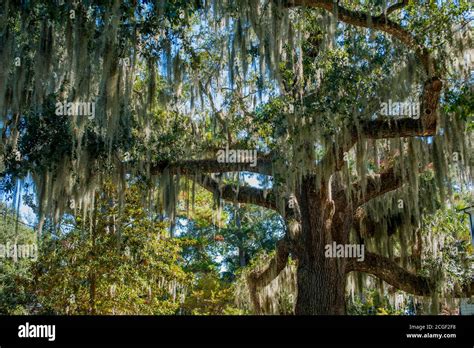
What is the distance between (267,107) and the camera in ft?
30.2

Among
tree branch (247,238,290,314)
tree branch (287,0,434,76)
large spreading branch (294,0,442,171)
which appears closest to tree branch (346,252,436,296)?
tree branch (247,238,290,314)

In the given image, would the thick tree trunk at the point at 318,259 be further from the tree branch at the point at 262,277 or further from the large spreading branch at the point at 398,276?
the tree branch at the point at 262,277

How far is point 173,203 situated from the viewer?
10.5 meters

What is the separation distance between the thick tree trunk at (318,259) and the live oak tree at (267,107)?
2cm

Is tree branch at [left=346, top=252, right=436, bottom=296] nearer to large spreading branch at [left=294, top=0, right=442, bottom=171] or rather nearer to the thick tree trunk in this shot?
the thick tree trunk

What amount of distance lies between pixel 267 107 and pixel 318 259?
2.77 metres

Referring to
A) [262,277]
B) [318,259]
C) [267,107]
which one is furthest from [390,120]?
[262,277]

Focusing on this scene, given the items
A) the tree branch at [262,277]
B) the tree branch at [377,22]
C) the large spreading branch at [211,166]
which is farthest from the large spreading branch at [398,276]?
the tree branch at [377,22]

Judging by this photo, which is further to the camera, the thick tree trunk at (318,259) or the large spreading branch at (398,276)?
the large spreading branch at (398,276)

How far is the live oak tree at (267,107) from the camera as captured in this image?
7.84 metres

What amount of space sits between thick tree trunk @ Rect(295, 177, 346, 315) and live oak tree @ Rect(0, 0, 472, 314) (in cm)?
2

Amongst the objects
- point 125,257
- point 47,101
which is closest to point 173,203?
point 125,257

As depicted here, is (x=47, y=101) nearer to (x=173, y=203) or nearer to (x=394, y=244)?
(x=173, y=203)

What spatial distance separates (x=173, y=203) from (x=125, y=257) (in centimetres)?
131
